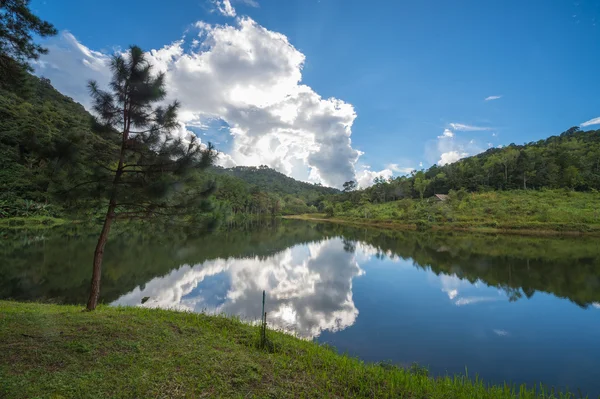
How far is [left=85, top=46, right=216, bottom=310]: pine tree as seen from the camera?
7348 millimetres

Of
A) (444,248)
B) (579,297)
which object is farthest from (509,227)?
(579,297)

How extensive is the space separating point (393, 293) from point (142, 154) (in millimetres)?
14349

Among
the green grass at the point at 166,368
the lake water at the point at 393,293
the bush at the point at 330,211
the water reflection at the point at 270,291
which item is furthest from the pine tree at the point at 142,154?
the bush at the point at 330,211

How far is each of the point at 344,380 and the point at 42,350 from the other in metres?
5.59

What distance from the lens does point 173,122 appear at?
7.96 metres

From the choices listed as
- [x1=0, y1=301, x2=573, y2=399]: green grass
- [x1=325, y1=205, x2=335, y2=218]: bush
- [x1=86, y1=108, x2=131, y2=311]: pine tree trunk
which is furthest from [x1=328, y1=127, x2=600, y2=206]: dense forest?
[x1=86, y1=108, x2=131, y2=311]: pine tree trunk

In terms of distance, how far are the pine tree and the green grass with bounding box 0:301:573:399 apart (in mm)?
2785

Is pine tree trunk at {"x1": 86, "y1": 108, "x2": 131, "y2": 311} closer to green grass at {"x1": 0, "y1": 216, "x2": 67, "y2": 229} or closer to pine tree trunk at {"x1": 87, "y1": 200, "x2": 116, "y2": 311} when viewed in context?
pine tree trunk at {"x1": 87, "y1": 200, "x2": 116, "y2": 311}

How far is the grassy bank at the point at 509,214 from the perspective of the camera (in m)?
37.6

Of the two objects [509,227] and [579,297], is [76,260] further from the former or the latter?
[509,227]

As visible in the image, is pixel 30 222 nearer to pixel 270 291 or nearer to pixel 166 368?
pixel 270 291

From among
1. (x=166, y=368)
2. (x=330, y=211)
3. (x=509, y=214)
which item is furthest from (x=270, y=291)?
(x=330, y=211)

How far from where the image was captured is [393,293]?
1500cm

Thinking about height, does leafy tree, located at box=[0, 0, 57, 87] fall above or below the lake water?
above
